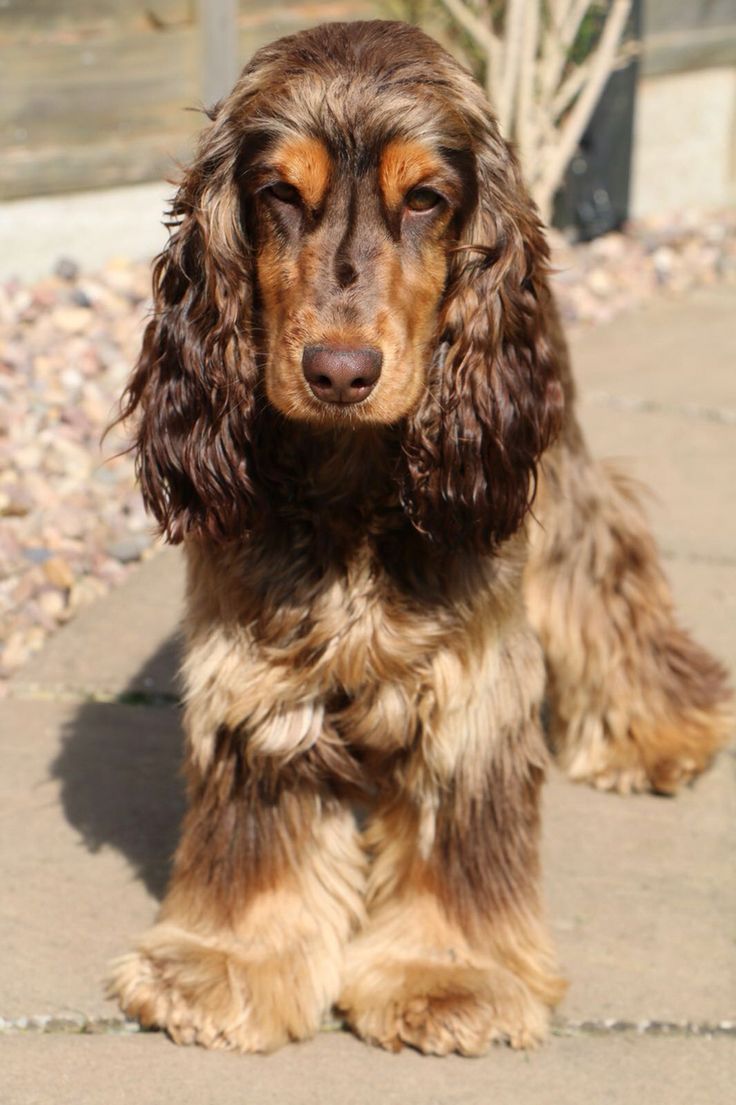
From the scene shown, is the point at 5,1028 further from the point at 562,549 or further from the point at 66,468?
the point at 66,468

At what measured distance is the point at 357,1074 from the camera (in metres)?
3.12

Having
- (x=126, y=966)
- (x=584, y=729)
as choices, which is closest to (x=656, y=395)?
(x=584, y=729)

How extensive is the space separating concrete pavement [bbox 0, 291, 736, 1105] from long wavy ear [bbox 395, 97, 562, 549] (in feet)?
3.50

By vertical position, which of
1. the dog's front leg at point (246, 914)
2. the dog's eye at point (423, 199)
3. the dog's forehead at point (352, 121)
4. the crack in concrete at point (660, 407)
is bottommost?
the crack in concrete at point (660, 407)

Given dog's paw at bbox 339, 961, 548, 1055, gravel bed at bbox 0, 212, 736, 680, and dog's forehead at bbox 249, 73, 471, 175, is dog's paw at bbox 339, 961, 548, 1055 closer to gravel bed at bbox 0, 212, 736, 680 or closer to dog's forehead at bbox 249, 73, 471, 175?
dog's forehead at bbox 249, 73, 471, 175

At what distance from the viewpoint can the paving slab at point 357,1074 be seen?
3.02 metres

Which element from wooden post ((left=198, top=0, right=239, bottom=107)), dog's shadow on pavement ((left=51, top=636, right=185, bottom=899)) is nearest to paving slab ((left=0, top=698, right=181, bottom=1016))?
dog's shadow on pavement ((left=51, top=636, right=185, bottom=899))

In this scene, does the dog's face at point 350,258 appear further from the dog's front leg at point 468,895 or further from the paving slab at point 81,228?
the paving slab at point 81,228

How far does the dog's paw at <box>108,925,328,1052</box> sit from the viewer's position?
3.19 metres

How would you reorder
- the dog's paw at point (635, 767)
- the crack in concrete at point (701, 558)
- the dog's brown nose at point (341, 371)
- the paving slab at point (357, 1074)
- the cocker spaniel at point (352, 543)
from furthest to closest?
the crack in concrete at point (701, 558) < the dog's paw at point (635, 767) < the paving slab at point (357, 1074) < the cocker spaniel at point (352, 543) < the dog's brown nose at point (341, 371)

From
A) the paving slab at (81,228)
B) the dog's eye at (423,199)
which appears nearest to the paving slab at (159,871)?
the dog's eye at (423,199)

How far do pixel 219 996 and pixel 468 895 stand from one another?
560 mm

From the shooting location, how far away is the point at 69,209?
7.42m

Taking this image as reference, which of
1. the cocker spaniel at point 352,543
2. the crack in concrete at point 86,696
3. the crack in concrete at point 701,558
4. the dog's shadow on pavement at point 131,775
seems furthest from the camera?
the crack in concrete at point 701,558
